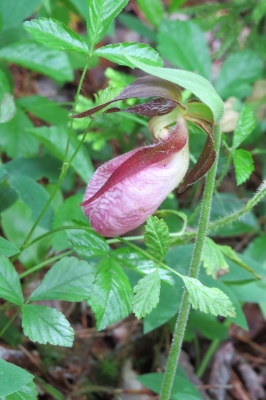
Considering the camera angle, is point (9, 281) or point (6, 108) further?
point (6, 108)

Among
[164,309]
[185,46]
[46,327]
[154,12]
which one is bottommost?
[164,309]

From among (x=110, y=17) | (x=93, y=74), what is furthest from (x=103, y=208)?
(x=93, y=74)

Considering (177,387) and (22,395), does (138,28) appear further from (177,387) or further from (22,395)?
(22,395)

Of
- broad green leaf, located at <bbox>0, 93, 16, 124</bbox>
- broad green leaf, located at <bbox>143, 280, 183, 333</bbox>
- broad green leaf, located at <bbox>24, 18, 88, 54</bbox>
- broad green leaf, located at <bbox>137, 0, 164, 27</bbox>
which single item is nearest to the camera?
broad green leaf, located at <bbox>24, 18, 88, 54</bbox>

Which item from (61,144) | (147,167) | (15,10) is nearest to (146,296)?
(147,167)

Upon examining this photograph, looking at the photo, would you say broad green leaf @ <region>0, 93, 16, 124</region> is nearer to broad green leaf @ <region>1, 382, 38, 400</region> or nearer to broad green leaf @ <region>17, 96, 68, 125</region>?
broad green leaf @ <region>17, 96, 68, 125</region>

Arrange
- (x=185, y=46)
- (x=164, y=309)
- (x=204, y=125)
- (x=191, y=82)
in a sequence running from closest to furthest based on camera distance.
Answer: (x=191, y=82), (x=204, y=125), (x=164, y=309), (x=185, y=46)

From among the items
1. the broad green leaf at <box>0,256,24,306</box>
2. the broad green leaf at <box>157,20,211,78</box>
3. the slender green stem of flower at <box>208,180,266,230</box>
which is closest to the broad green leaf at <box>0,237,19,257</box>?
the broad green leaf at <box>0,256,24,306</box>
